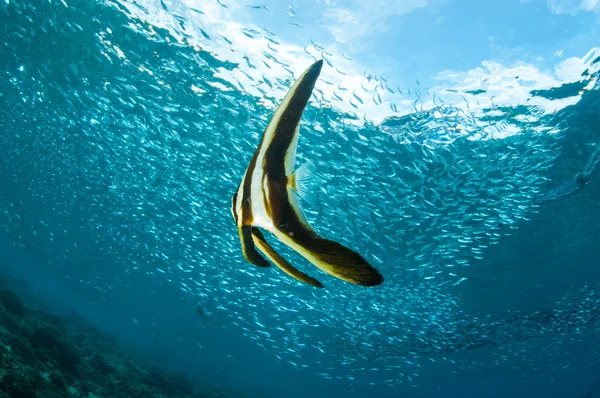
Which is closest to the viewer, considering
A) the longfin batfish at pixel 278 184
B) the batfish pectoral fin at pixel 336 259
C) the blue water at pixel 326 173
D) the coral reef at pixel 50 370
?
the batfish pectoral fin at pixel 336 259

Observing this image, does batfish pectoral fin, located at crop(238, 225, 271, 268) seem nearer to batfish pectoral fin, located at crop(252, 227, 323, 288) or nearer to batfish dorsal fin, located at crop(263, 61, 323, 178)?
batfish pectoral fin, located at crop(252, 227, 323, 288)

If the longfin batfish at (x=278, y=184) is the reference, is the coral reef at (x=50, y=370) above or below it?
below

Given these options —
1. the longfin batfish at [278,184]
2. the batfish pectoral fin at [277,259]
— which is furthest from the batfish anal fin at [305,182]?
the batfish pectoral fin at [277,259]

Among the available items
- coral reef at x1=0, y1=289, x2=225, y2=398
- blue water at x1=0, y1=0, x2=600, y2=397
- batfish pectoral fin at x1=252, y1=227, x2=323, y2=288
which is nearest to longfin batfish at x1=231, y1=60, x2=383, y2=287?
batfish pectoral fin at x1=252, y1=227, x2=323, y2=288

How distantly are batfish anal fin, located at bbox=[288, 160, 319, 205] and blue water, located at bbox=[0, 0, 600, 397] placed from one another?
8.38 m

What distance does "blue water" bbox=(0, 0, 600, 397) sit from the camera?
9391mm

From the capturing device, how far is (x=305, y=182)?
2.46ft

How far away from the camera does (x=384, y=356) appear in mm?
33438

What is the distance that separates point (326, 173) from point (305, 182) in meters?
11.3

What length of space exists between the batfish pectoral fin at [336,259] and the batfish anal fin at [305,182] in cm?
14

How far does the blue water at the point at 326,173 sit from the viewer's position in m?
9.39

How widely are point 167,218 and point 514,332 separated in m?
28.6

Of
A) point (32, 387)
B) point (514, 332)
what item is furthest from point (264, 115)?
point (514, 332)

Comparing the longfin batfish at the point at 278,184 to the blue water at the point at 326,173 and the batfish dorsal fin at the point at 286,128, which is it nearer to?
the batfish dorsal fin at the point at 286,128
